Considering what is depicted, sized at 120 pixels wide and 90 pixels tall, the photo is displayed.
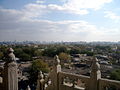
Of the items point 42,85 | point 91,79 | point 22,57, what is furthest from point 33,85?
point 22,57

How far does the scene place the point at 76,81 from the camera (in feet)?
25.4

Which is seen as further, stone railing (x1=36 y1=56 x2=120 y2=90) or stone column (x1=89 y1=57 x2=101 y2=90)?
stone column (x1=89 y1=57 x2=101 y2=90)

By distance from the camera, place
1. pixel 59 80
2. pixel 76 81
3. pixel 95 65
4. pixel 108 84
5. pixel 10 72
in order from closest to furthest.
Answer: pixel 10 72 < pixel 108 84 < pixel 95 65 < pixel 76 81 < pixel 59 80

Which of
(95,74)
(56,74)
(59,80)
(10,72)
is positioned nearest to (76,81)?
(59,80)

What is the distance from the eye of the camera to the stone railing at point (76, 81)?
241 inches

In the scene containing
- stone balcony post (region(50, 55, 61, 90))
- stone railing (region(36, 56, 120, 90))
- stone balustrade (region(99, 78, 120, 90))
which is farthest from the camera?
stone balcony post (region(50, 55, 61, 90))

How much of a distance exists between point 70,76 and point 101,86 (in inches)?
60.3

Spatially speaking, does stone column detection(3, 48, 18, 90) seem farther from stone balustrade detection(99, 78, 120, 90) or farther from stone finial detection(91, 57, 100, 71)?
stone balustrade detection(99, 78, 120, 90)

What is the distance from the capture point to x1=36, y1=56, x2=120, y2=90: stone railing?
6.12 meters

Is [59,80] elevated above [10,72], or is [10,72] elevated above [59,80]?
[10,72]

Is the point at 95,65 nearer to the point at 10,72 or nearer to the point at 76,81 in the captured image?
the point at 76,81

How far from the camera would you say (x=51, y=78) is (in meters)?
8.34

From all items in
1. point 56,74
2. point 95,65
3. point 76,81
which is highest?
point 95,65

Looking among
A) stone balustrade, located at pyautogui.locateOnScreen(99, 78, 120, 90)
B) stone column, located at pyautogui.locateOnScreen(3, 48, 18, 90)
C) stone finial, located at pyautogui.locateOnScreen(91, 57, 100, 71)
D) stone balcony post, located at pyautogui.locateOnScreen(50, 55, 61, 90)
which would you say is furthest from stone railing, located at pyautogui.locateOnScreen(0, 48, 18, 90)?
stone balcony post, located at pyautogui.locateOnScreen(50, 55, 61, 90)
